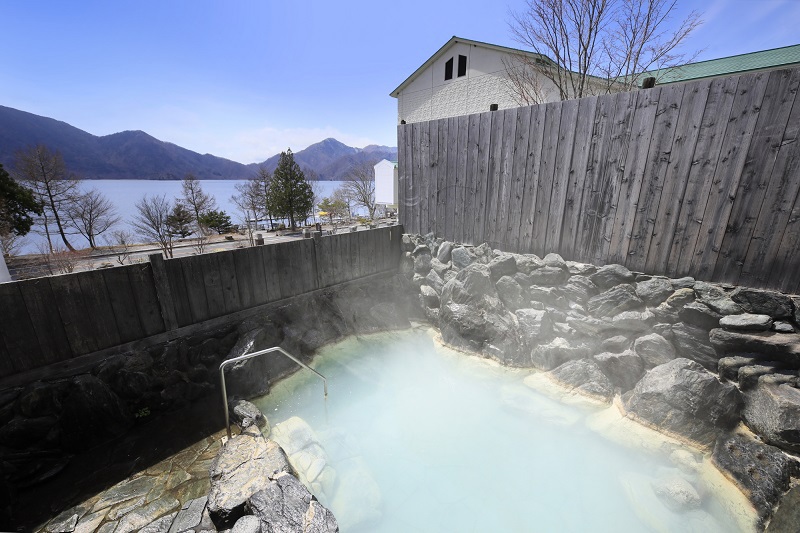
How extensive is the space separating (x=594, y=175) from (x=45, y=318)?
6.81 m

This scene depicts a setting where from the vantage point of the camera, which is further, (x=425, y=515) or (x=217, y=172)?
(x=217, y=172)

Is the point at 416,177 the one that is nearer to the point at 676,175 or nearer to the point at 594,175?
the point at 594,175

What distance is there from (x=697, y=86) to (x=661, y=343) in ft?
9.61

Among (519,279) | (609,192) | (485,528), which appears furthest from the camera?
(519,279)

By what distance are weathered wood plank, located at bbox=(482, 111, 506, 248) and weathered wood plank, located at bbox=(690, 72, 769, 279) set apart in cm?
253

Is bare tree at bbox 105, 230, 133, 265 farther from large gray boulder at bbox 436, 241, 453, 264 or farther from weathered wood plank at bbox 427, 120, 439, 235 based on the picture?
large gray boulder at bbox 436, 241, 453, 264

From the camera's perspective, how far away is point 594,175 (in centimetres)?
415

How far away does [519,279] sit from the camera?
499cm

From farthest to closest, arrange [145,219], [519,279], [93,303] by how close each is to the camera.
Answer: [145,219]
[519,279]
[93,303]

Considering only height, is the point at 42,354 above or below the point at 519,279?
below

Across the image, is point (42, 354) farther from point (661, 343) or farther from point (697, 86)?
point (697, 86)

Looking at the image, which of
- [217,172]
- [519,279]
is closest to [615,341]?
[519,279]

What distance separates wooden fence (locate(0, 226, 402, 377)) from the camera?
3.31 m

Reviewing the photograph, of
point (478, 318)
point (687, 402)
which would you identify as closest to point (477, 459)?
point (478, 318)
